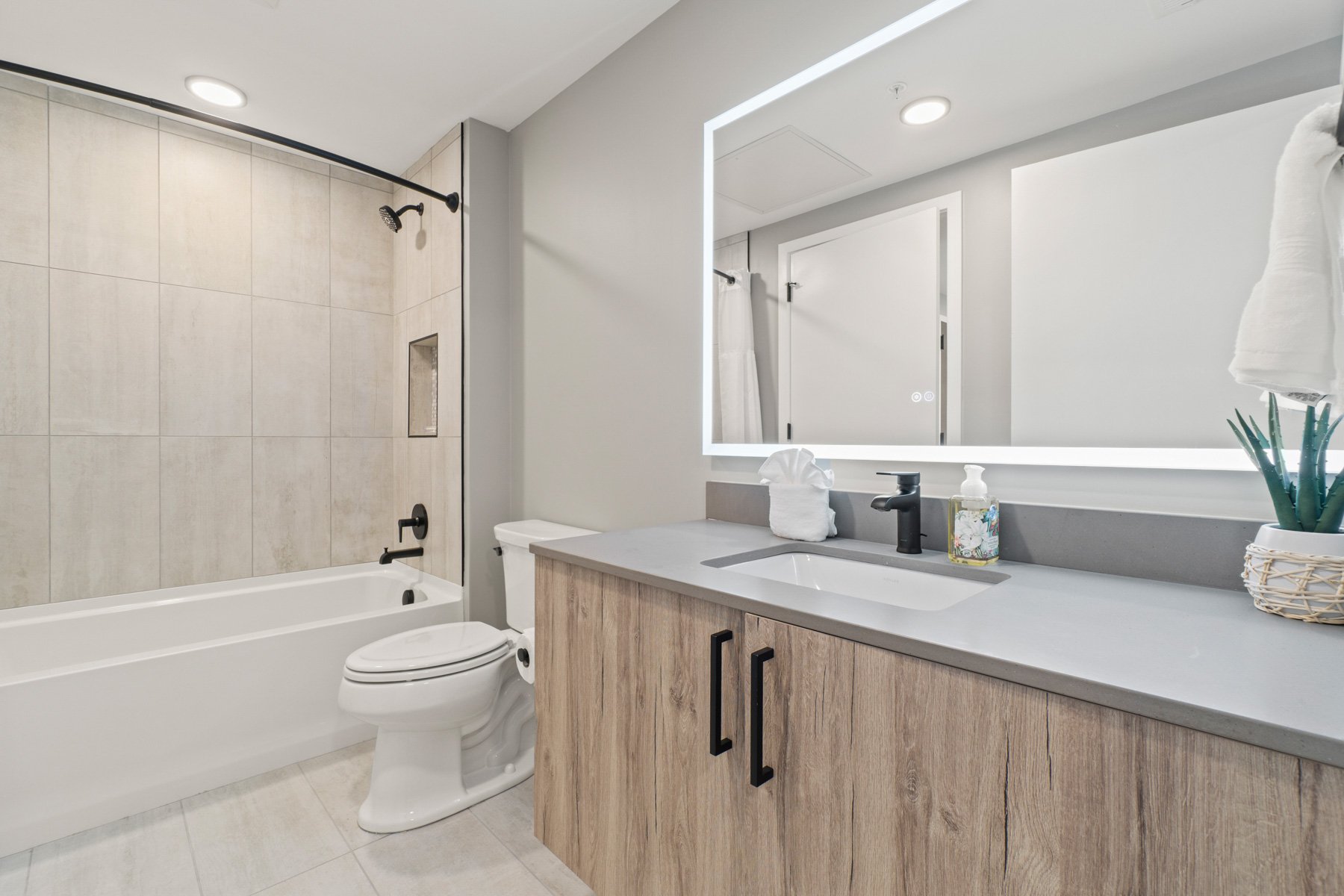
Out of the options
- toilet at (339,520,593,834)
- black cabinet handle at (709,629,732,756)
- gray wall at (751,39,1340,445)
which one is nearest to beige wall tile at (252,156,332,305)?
toilet at (339,520,593,834)

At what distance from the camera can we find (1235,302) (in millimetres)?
907

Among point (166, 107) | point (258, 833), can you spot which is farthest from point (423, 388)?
point (258, 833)

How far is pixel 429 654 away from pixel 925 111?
1817mm

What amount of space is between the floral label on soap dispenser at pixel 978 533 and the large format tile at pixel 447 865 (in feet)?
4.10

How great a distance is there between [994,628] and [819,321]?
89cm

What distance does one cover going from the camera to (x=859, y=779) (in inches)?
28.8

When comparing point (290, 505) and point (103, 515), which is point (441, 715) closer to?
point (290, 505)

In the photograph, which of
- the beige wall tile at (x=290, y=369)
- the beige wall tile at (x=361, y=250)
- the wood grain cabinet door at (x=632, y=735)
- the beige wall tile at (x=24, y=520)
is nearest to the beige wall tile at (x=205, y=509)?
the beige wall tile at (x=290, y=369)

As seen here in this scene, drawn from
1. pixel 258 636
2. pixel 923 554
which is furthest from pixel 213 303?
pixel 923 554

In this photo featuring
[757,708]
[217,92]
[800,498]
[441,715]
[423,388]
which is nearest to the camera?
[757,708]

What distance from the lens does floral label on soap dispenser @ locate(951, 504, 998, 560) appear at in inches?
41.7

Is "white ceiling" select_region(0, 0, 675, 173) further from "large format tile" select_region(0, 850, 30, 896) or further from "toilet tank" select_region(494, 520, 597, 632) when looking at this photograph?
"large format tile" select_region(0, 850, 30, 896)

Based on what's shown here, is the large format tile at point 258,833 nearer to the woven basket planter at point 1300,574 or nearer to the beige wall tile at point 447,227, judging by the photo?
the beige wall tile at point 447,227

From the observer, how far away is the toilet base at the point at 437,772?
169cm
